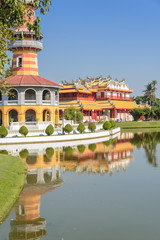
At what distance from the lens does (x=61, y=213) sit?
40.6 feet

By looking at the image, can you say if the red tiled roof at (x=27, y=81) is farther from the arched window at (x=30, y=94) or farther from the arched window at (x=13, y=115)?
the arched window at (x=13, y=115)

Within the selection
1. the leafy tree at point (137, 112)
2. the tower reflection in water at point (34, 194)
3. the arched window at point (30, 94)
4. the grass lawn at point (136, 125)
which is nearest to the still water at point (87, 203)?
the tower reflection in water at point (34, 194)

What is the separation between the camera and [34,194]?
48.9ft

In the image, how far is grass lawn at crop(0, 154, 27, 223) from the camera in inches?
500

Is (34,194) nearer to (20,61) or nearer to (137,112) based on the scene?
(20,61)

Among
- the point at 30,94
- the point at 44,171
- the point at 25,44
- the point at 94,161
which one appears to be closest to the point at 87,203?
the point at 44,171

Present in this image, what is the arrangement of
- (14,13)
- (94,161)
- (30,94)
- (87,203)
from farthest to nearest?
(30,94) < (94,161) < (87,203) < (14,13)

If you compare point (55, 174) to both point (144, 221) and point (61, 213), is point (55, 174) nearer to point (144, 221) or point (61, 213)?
point (61, 213)

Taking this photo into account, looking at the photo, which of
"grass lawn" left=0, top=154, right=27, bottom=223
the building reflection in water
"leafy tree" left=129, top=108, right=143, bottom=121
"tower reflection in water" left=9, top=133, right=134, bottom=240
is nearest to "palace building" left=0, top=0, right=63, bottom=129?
the building reflection in water

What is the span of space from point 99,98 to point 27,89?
46.4m

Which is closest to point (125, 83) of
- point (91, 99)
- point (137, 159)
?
point (91, 99)

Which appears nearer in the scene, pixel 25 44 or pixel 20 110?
pixel 20 110

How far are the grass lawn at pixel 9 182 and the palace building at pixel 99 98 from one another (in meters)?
54.6

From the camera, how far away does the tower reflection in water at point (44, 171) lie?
10992 millimetres
